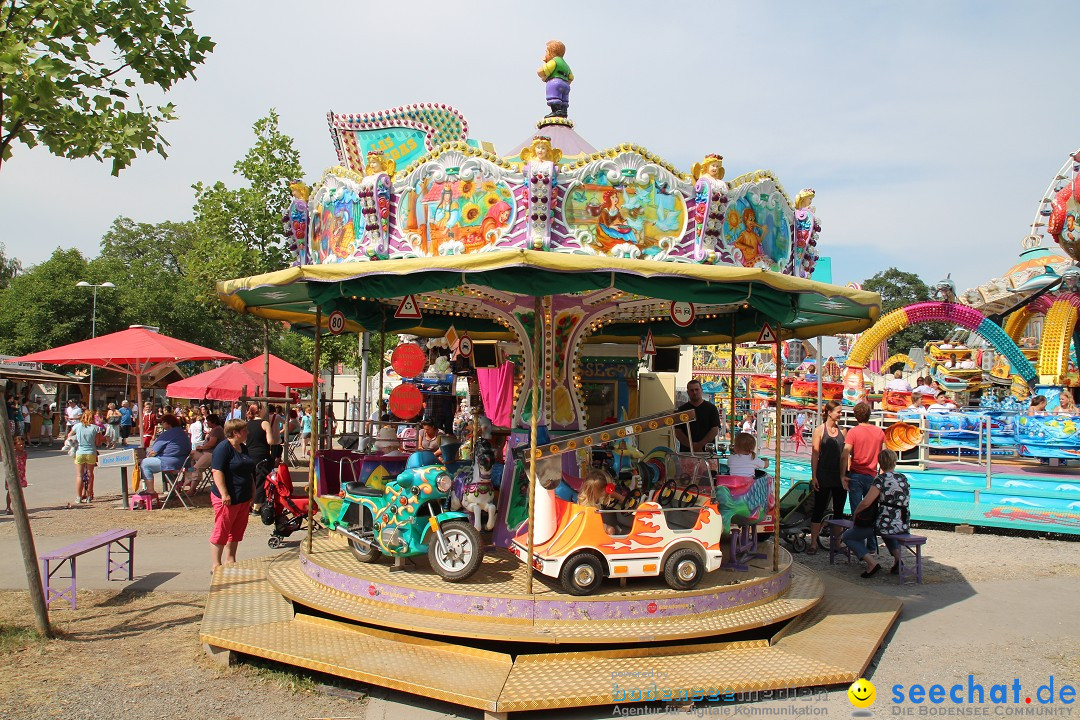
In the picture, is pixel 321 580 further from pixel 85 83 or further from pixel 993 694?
pixel 993 694

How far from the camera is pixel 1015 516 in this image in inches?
468

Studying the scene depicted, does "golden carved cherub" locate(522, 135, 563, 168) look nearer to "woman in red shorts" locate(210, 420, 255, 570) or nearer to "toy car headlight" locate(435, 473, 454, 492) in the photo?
"toy car headlight" locate(435, 473, 454, 492)

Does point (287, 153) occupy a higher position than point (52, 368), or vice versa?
point (287, 153)

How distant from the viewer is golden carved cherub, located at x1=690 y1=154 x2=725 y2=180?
6.14m

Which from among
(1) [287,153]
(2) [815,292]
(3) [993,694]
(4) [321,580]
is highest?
(1) [287,153]

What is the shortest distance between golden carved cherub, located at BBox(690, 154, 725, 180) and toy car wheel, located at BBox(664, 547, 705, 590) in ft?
10.3

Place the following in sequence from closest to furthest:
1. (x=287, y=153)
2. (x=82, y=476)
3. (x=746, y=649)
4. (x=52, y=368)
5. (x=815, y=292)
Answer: (x=746, y=649), (x=815, y=292), (x=82, y=476), (x=287, y=153), (x=52, y=368)

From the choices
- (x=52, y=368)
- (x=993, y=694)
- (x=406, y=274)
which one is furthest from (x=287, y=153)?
(x=52, y=368)

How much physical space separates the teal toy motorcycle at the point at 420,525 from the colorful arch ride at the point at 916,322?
48.3 ft

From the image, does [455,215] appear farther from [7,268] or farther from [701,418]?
[7,268]

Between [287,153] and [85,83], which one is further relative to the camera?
[287,153]

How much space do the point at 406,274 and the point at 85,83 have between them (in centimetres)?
299

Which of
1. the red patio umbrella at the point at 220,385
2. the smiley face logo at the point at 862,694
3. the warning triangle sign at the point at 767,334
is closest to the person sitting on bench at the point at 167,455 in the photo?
the red patio umbrella at the point at 220,385

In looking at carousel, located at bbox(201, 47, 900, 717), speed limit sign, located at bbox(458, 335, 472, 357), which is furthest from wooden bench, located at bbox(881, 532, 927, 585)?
speed limit sign, located at bbox(458, 335, 472, 357)
